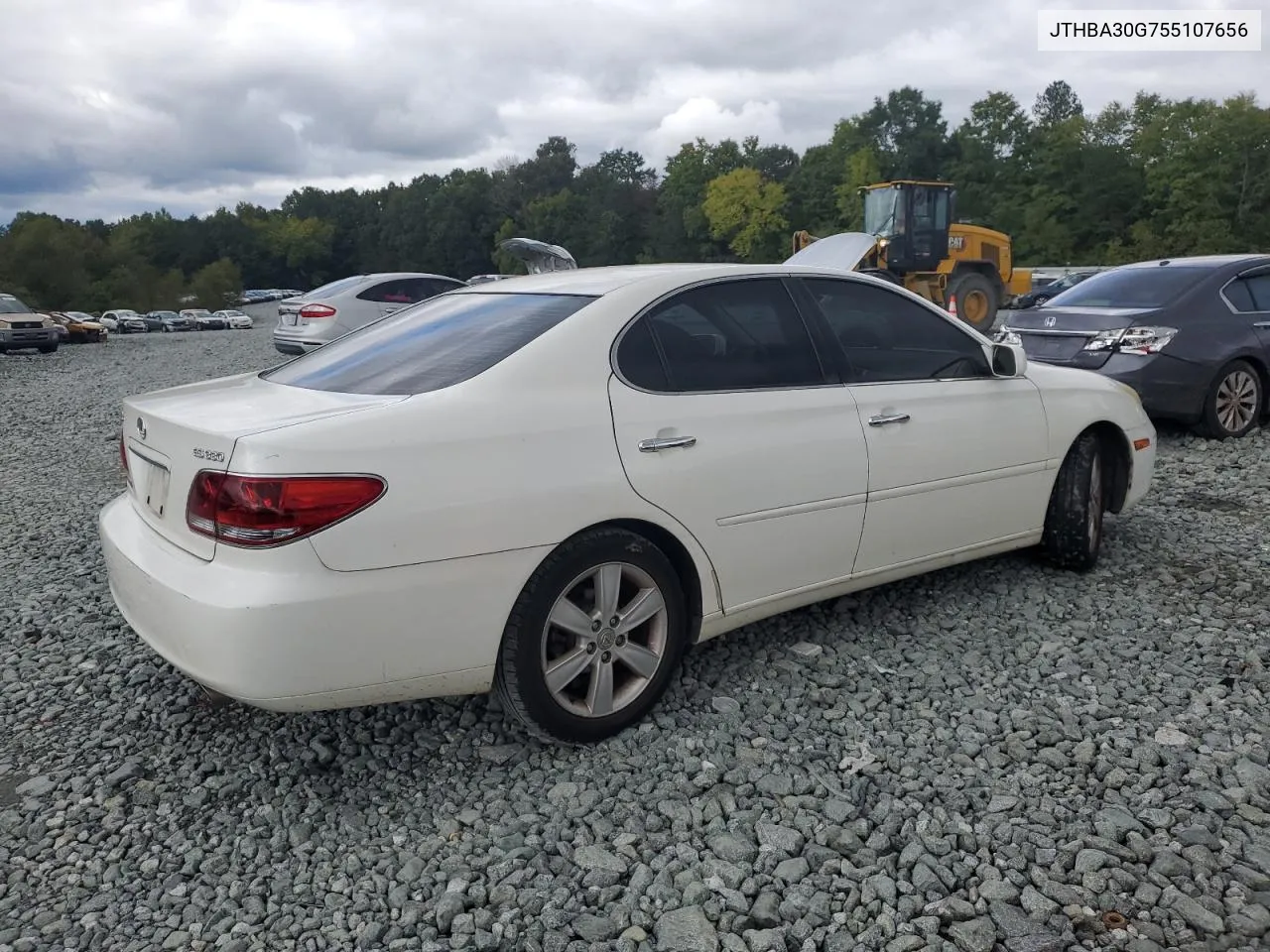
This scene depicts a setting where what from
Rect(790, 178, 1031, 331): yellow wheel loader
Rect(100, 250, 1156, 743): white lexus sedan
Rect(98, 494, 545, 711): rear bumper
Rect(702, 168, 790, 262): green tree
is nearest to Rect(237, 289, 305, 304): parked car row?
Rect(702, 168, 790, 262): green tree

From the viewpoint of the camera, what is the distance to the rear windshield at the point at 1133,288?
8.02m

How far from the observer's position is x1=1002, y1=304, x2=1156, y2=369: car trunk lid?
25.7 ft

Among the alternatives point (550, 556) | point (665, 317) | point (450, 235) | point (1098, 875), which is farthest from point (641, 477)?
point (450, 235)

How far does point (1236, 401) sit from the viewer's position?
790 centimetres

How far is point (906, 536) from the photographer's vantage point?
3934 mm

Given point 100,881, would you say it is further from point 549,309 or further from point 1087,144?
point 1087,144

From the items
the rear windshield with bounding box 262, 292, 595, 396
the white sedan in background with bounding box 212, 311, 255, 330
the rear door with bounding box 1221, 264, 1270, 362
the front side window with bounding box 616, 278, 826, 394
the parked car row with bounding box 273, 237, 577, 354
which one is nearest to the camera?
the rear windshield with bounding box 262, 292, 595, 396

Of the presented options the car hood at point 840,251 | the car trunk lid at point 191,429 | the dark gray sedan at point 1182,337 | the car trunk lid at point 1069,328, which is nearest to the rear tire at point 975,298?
the car hood at point 840,251

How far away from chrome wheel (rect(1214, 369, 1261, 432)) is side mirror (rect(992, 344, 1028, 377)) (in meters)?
4.52

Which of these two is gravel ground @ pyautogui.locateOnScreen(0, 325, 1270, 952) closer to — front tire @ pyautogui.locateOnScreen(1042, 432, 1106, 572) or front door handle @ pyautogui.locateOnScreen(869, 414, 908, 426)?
front tire @ pyautogui.locateOnScreen(1042, 432, 1106, 572)

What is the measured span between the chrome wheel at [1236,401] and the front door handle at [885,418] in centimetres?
528

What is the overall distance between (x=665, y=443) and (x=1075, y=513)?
2349 millimetres

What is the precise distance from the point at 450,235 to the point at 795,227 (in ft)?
141

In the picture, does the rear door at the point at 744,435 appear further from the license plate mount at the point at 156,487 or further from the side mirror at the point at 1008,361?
the license plate mount at the point at 156,487
